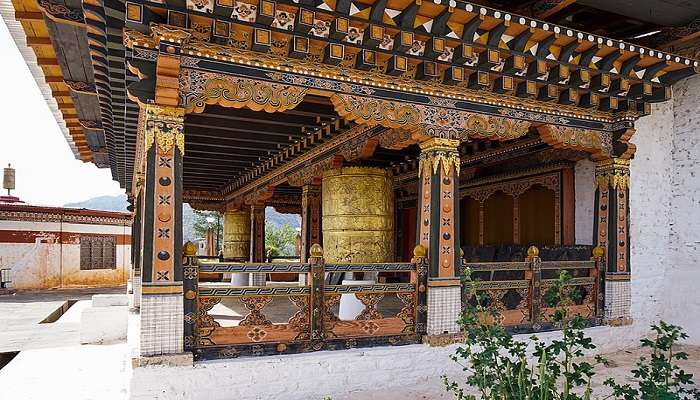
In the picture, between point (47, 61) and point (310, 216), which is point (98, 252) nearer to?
point (310, 216)

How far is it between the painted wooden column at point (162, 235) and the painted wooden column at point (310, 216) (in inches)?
195

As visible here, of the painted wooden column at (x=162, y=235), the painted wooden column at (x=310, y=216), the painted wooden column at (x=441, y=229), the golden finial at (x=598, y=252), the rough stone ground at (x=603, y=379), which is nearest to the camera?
the painted wooden column at (x=162, y=235)

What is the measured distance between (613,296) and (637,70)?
2733 millimetres

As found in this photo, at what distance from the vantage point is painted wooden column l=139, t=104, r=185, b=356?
13.6ft

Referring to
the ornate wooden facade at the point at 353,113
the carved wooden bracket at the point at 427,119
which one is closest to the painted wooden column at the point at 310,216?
the ornate wooden facade at the point at 353,113

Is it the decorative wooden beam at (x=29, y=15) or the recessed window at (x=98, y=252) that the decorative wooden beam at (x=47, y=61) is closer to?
the decorative wooden beam at (x=29, y=15)

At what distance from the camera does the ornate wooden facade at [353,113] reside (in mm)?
4227

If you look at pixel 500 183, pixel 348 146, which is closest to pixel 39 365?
pixel 348 146

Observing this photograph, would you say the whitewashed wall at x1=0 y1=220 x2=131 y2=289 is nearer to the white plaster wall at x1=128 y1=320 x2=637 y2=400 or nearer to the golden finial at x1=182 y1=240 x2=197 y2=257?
the golden finial at x1=182 y1=240 x2=197 y2=257

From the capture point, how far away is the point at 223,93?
14.6 ft

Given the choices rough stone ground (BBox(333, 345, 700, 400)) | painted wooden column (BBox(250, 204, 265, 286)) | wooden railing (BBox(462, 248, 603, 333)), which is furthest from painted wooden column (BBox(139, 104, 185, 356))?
painted wooden column (BBox(250, 204, 265, 286))

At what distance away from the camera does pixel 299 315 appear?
4812 mm

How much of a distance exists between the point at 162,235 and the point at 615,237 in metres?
5.37

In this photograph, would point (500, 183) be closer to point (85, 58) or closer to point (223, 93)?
point (223, 93)
